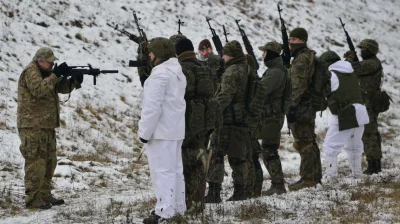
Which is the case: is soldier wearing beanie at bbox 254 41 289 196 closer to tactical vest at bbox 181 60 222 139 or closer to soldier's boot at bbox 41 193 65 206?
tactical vest at bbox 181 60 222 139

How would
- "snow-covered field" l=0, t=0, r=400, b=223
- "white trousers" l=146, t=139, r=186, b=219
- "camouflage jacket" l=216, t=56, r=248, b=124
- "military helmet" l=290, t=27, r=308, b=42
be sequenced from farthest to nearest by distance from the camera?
"military helmet" l=290, t=27, r=308, b=42
"camouflage jacket" l=216, t=56, r=248, b=124
"snow-covered field" l=0, t=0, r=400, b=223
"white trousers" l=146, t=139, r=186, b=219

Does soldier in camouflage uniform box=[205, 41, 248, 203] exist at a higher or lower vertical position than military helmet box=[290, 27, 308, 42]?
lower

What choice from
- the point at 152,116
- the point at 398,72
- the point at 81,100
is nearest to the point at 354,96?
the point at 152,116

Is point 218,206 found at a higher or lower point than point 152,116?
lower

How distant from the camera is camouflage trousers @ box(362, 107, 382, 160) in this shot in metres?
11.0

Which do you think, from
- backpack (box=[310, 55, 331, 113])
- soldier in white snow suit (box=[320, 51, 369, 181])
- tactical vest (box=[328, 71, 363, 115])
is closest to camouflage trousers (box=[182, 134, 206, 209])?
backpack (box=[310, 55, 331, 113])

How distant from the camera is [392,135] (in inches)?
638

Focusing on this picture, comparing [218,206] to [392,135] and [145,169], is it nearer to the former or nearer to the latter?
[145,169]

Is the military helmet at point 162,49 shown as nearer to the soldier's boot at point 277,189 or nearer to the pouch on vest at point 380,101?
the soldier's boot at point 277,189

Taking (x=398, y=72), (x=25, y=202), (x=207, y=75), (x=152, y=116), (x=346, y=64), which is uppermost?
(x=398, y=72)

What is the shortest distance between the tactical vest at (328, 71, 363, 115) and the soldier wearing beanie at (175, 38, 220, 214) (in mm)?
3752

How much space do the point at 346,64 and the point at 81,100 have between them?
6.41 metres

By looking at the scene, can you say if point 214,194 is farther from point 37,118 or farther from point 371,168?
point 371,168

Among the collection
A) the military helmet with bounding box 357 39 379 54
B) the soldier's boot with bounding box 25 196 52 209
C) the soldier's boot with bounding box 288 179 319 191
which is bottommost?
the soldier's boot with bounding box 25 196 52 209
